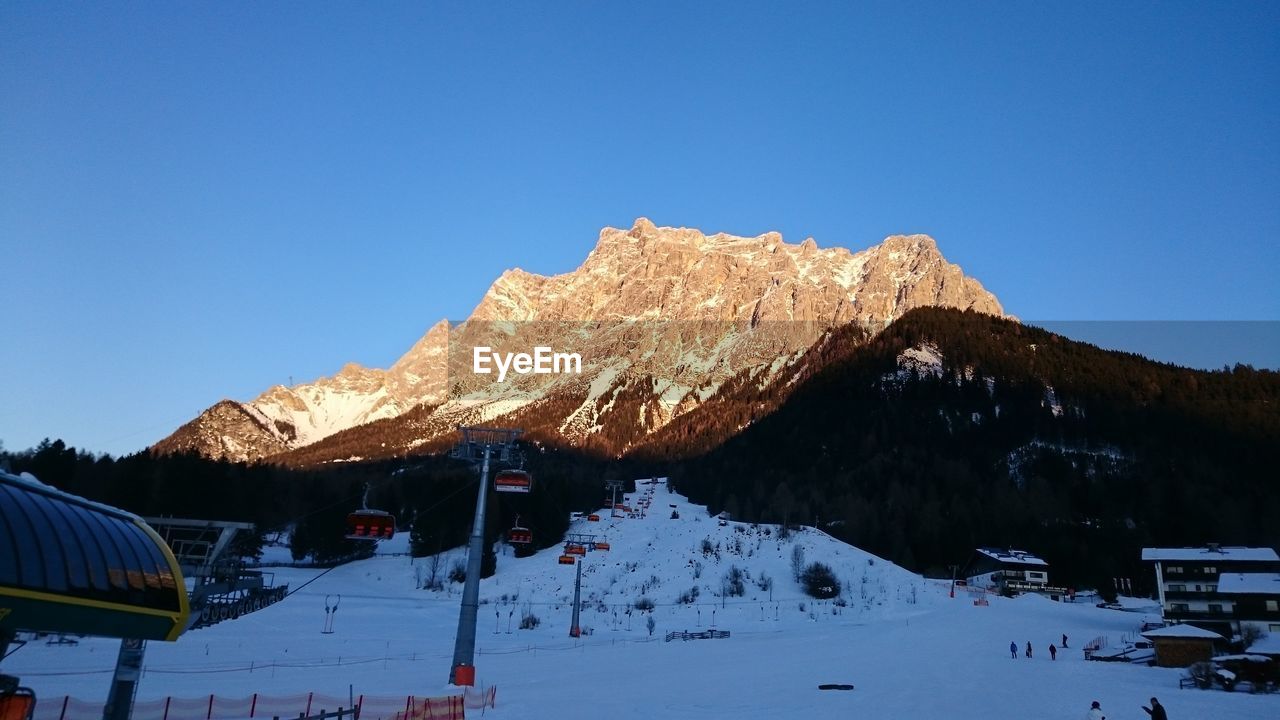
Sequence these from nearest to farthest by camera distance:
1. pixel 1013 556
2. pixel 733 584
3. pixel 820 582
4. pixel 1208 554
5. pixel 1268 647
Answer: pixel 1268 647 < pixel 1208 554 < pixel 820 582 < pixel 733 584 < pixel 1013 556

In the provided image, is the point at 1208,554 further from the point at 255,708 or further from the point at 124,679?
the point at 124,679

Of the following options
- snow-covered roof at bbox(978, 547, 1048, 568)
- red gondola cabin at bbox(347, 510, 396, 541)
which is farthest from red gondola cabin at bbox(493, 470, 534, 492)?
snow-covered roof at bbox(978, 547, 1048, 568)

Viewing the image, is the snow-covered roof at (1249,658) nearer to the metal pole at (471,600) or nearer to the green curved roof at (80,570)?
the metal pole at (471,600)

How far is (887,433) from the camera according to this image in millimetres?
138125

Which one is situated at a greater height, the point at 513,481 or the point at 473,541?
the point at 513,481

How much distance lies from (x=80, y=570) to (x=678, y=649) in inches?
1388

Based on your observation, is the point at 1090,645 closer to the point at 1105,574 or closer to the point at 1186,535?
the point at 1105,574

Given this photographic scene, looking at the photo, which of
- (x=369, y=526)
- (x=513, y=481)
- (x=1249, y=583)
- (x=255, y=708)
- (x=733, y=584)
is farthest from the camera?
(x=733, y=584)

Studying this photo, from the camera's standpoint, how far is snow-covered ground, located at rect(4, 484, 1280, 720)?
84.8 ft

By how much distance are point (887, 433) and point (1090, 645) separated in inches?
3679

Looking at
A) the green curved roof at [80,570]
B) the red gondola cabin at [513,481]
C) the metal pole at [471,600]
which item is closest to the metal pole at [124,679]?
the green curved roof at [80,570]

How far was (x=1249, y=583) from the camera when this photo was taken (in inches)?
2069

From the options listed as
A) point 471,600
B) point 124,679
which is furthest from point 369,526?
point 124,679

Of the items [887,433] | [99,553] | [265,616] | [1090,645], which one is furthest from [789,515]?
[99,553]
